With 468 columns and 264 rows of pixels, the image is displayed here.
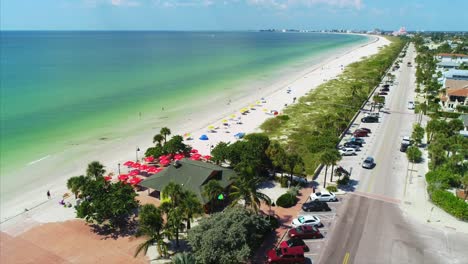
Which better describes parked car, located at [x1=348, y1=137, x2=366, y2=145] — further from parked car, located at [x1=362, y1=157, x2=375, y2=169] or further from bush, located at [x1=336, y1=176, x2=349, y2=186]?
bush, located at [x1=336, y1=176, x2=349, y2=186]

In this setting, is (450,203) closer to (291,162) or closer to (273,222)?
(291,162)

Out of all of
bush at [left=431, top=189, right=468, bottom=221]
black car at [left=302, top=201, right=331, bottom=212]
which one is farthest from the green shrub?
bush at [left=431, top=189, right=468, bottom=221]

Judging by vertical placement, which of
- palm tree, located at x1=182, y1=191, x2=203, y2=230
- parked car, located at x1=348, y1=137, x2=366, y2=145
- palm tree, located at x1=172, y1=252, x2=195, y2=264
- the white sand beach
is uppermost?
palm tree, located at x1=182, y1=191, x2=203, y2=230

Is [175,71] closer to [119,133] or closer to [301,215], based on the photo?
[119,133]

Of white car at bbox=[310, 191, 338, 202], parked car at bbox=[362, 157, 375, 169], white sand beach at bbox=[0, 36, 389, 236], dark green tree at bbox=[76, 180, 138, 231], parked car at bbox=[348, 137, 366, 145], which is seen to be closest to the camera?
dark green tree at bbox=[76, 180, 138, 231]

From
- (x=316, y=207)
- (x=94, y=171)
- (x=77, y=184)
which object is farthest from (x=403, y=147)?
(x=77, y=184)

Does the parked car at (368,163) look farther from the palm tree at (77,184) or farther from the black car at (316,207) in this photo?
the palm tree at (77,184)

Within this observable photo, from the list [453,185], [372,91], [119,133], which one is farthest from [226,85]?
[453,185]
